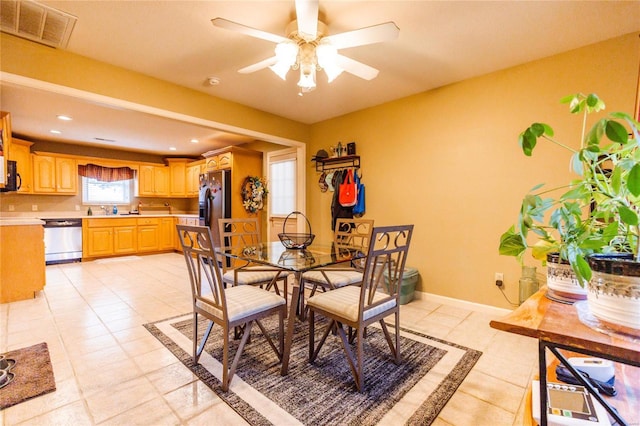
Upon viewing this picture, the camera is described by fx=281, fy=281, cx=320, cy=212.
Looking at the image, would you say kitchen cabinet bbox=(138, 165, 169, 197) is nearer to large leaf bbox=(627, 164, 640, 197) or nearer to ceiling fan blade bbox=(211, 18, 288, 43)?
ceiling fan blade bbox=(211, 18, 288, 43)

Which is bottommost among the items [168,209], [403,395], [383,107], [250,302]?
[403,395]

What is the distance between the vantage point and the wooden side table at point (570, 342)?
0.63 meters

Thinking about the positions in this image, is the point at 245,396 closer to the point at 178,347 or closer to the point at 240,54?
the point at 178,347

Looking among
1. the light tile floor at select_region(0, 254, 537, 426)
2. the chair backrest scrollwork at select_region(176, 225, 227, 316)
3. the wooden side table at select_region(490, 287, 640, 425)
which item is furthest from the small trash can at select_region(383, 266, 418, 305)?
the wooden side table at select_region(490, 287, 640, 425)

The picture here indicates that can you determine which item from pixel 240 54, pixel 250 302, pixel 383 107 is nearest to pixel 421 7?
pixel 240 54

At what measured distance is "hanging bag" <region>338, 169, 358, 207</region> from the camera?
384cm

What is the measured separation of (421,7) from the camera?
74.1 inches

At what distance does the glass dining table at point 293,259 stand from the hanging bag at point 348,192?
118cm

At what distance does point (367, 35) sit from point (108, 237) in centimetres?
649

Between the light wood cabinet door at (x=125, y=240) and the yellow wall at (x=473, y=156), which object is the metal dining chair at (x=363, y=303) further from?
the light wood cabinet door at (x=125, y=240)

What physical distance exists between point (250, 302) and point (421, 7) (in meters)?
2.27

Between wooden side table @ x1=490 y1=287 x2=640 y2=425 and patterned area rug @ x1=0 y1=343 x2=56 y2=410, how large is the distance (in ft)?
Result: 8.15

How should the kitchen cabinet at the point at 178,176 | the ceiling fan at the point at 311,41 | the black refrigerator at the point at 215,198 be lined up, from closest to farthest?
the ceiling fan at the point at 311,41 < the black refrigerator at the point at 215,198 < the kitchen cabinet at the point at 178,176

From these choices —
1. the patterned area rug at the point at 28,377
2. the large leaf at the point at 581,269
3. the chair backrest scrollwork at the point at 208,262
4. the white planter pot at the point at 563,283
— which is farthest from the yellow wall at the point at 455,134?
the large leaf at the point at 581,269
